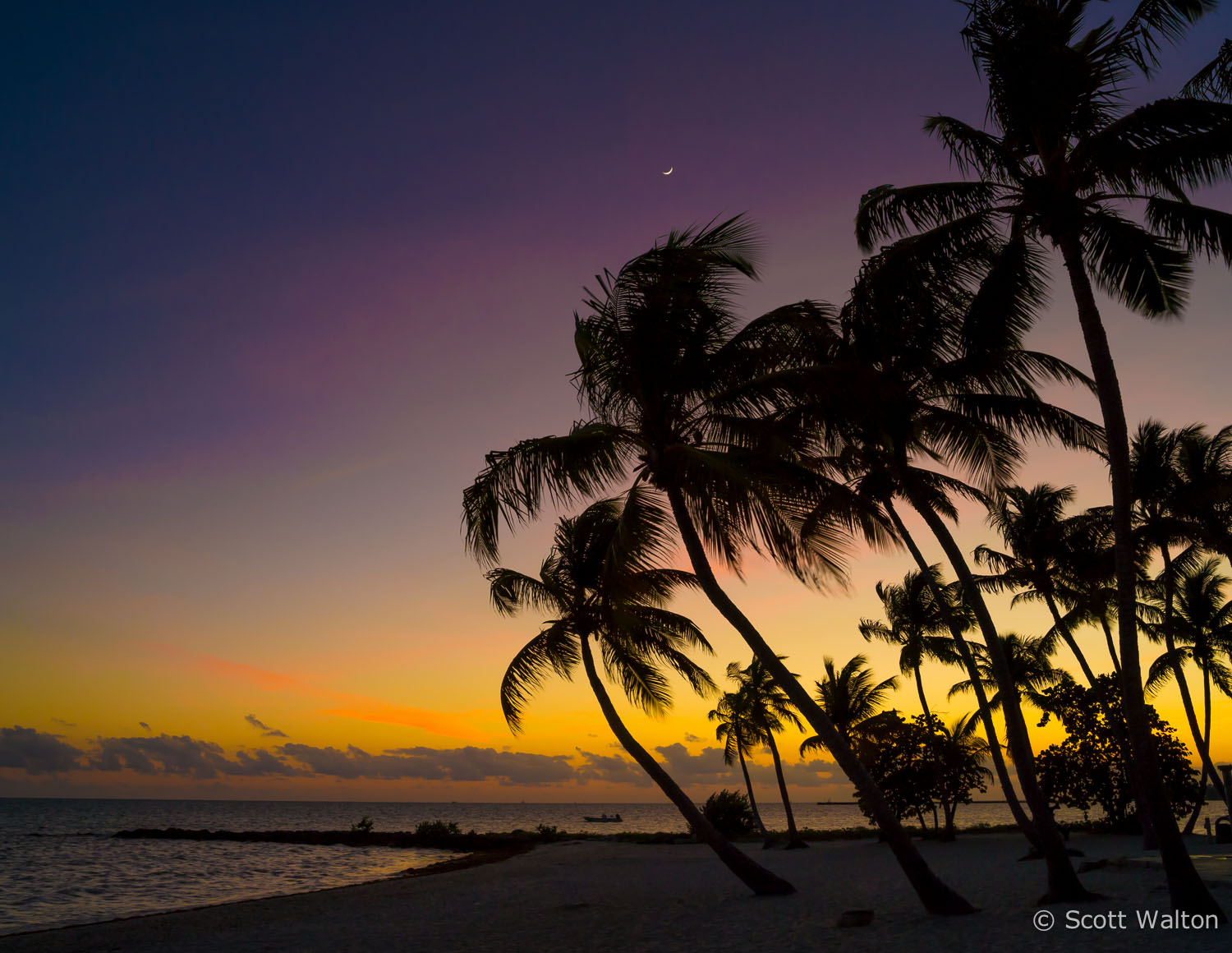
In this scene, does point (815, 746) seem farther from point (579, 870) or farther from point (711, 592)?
point (711, 592)

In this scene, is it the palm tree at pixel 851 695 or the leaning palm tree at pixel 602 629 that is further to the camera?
the palm tree at pixel 851 695

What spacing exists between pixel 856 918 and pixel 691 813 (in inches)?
202

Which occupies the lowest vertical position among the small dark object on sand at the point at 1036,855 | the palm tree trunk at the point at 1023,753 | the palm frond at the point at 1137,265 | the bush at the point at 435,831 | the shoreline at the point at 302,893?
the bush at the point at 435,831

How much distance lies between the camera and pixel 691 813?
1554 cm

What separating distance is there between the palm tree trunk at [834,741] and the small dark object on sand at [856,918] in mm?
793

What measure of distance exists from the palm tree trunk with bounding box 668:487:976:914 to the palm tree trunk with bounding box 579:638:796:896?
4.37 metres

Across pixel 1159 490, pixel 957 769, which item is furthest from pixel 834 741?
pixel 957 769

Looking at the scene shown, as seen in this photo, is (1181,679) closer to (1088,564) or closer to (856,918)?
(1088,564)

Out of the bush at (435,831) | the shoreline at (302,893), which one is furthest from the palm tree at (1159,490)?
the bush at (435,831)

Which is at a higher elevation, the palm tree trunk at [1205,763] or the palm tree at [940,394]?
the palm tree at [940,394]

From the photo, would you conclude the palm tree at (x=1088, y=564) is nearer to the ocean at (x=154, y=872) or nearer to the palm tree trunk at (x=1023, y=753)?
the palm tree trunk at (x=1023, y=753)

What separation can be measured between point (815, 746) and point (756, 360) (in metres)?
21.5

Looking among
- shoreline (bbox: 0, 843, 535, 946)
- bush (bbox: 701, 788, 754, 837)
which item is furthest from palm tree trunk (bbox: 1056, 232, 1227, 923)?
bush (bbox: 701, 788, 754, 837)

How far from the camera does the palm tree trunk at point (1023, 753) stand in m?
10.6
